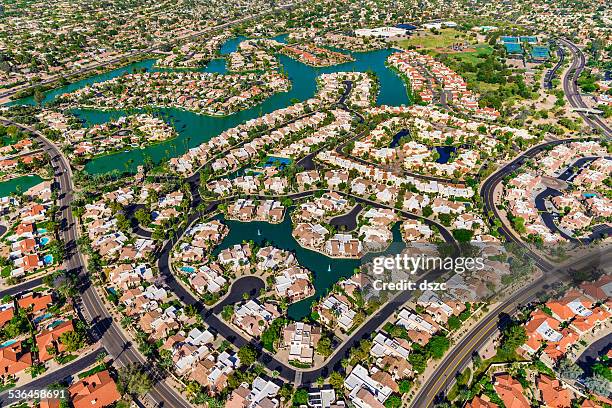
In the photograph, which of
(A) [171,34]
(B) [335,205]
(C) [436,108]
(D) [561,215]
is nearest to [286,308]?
(B) [335,205]

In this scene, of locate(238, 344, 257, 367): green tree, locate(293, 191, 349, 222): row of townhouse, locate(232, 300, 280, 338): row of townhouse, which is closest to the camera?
locate(238, 344, 257, 367): green tree

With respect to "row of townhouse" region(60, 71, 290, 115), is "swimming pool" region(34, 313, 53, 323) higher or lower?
lower

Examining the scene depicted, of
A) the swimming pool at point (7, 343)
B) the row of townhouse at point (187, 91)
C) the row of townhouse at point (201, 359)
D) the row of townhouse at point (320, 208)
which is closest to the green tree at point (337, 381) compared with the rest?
the row of townhouse at point (201, 359)

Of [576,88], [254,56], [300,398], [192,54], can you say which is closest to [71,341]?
[300,398]

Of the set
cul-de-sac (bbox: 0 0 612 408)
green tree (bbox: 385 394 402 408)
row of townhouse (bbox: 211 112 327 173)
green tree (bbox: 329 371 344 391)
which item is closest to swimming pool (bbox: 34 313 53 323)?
cul-de-sac (bbox: 0 0 612 408)

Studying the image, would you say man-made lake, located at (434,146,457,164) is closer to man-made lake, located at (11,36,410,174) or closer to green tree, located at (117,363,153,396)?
man-made lake, located at (11,36,410,174)
